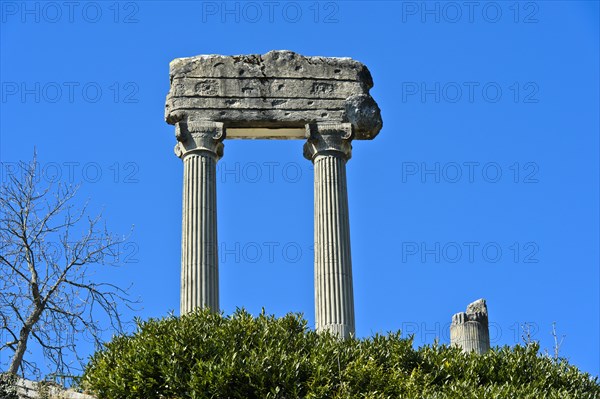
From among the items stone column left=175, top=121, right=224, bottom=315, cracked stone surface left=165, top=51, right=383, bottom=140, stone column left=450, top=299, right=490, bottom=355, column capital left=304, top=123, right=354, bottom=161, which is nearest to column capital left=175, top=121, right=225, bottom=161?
stone column left=175, top=121, right=224, bottom=315

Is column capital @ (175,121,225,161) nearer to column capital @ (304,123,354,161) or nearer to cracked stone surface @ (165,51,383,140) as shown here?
cracked stone surface @ (165,51,383,140)

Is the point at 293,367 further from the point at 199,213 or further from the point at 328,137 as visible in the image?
the point at 328,137

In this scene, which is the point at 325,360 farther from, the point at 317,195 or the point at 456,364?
the point at 317,195

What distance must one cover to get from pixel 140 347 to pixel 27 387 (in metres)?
Result: 2.95

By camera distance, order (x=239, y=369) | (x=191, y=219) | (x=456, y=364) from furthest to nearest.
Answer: (x=191, y=219), (x=456, y=364), (x=239, y=369)

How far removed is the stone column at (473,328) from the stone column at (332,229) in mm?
4638

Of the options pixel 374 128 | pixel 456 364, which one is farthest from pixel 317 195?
pixel 456 364

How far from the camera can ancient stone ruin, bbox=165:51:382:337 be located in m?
33.1

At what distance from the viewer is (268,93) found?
34.0m

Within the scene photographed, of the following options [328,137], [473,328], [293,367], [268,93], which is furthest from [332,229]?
[293,367]

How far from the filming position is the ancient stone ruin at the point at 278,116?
33125 millimetres

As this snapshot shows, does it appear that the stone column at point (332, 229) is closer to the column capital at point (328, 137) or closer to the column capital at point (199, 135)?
the column capital at point (328, 137)

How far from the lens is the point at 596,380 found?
29062 mm

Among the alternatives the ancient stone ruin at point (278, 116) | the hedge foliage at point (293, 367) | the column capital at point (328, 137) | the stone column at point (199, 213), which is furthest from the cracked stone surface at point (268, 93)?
the hedge foliage at point (293, 367)
